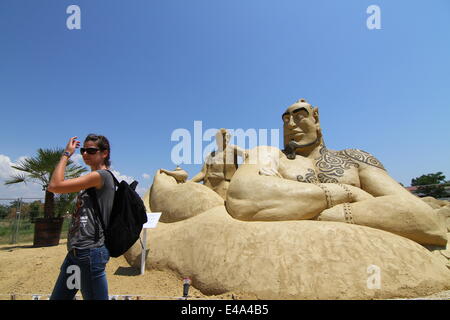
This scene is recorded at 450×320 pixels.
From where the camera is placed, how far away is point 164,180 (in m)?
5.95

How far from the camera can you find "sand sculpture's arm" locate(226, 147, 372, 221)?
12.0 feet

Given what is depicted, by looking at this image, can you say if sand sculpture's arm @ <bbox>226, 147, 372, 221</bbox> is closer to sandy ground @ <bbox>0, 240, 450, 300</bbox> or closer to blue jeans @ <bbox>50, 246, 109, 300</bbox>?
sandy ground @ <bbox>0, 240, 450, 300</bbox>

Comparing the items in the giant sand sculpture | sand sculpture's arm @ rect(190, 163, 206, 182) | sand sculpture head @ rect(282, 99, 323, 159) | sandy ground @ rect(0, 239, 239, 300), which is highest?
sand sculpture head @ rect(282, 99, 323, 159)

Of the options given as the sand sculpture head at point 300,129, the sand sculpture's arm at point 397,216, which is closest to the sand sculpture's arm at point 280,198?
the sand sculpture's arm at point 397,216

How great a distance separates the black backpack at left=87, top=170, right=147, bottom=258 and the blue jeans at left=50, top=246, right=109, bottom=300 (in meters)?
0.08

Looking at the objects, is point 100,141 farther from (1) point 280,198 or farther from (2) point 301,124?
(2) point 301,124

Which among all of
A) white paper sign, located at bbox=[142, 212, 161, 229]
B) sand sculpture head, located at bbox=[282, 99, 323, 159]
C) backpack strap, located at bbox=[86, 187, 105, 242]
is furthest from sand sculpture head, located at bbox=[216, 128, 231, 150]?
backpack strap, located at bbox=[86, 187, 105, 242]

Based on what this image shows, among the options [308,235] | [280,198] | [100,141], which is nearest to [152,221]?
[280,198]

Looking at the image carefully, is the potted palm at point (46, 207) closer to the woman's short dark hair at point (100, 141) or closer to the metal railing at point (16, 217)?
the metal railing at point (16, 217)

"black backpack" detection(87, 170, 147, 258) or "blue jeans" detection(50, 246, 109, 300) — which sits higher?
"black backpack" detection(87, 170, 147, 258)

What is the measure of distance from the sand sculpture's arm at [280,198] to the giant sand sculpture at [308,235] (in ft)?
0.05

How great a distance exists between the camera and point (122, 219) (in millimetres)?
1688
